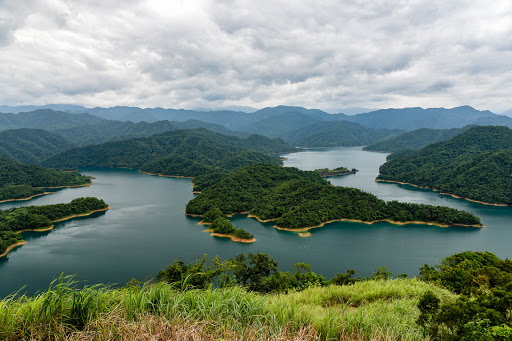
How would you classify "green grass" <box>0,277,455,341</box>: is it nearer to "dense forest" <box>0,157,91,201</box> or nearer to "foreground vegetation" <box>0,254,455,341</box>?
"foreground vegetation" <box>0,254,455,341</box>

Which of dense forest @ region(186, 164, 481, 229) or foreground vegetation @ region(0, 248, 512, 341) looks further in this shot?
dense forest @ region(186, 164, 481, 229)

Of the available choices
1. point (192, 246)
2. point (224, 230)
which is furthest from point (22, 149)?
point (224, 230)

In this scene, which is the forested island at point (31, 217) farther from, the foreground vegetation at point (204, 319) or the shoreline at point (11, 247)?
the foreground vegetation at point (204, 319)

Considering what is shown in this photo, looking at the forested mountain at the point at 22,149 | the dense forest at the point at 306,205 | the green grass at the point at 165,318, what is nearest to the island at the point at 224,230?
the dense forest at the point at 306,205

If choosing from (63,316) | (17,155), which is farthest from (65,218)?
(17,155)

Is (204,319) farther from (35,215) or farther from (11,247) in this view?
(35,215)

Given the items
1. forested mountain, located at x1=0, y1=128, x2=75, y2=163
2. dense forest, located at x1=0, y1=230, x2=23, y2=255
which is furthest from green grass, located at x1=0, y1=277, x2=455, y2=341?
forested mountain, located at x1=0, y1=128, x2=75, y2=163
